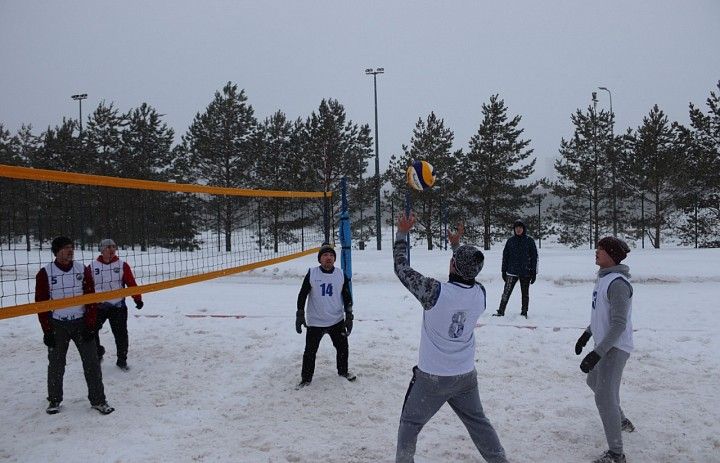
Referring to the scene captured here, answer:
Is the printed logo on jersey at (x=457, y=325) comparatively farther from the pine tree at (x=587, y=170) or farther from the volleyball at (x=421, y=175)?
the pine tree at (x=587, y=170)

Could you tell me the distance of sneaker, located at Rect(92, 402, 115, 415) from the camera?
4.86 m

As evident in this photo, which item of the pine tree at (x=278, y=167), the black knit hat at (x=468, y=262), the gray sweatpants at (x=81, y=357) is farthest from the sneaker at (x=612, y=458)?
the pine tree at (x=278, y=167)

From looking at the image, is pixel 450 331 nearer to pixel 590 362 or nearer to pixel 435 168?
pixel 590 362

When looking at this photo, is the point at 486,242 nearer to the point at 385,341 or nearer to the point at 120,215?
the point at 385,341

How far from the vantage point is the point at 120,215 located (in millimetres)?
7289

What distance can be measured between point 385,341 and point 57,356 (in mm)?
4422

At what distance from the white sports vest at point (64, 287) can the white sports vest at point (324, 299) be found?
2.46 m

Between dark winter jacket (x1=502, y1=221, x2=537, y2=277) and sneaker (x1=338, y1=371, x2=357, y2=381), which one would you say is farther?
dark winter jacket (x1=502, y1=221, x2=537, y2=277)

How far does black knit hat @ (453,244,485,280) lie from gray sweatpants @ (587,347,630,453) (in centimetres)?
150

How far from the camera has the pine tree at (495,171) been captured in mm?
28578

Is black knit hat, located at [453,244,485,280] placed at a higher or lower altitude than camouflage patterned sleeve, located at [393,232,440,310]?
higher

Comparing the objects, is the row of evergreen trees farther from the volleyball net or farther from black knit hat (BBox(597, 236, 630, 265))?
black knit hat (BBox(597, 236, 630, 265))

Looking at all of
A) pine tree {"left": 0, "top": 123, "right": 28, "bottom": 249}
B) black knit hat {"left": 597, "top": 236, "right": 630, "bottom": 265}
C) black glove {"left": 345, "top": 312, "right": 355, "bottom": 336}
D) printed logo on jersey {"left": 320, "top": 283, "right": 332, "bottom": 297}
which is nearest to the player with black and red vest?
pine tree {"left": 0, "top": 123, "right": 28, "bottom": 249}

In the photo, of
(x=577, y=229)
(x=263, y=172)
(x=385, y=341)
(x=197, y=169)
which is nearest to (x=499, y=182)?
(x=577, y=229)
